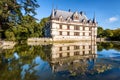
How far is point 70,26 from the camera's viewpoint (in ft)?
202

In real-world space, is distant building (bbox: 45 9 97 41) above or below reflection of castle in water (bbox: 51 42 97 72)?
above

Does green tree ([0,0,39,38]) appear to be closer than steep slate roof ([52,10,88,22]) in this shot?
Yes

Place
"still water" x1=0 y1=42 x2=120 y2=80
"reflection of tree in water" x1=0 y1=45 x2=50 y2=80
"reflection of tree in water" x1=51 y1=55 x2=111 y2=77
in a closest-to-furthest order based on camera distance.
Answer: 1. "reflection of tree in water" x1=0 y1=45 x2=50 y2=80
2. "still water" x1=0 y1=42 x2=120 y2=80
3. "reflection of tree in water" x1=51 y1=55 x2=111 y2=77

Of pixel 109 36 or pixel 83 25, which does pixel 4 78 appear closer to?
pixel 83 25

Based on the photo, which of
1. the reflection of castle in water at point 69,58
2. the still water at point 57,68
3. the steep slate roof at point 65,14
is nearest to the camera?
the still water at point 57,68

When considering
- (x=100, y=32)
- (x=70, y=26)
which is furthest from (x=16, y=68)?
(x=100, y=32)

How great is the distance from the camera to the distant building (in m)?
56.5

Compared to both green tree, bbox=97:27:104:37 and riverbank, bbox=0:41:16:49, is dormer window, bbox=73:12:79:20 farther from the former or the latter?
riverbank, bbox=0:41:16:49

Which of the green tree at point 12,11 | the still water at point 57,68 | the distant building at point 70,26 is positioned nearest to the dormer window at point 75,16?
the distant building at point 70,26

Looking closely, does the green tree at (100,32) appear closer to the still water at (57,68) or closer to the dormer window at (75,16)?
the dormer window at (75,16)

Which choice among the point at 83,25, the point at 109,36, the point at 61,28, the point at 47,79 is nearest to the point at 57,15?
the point at 61,28

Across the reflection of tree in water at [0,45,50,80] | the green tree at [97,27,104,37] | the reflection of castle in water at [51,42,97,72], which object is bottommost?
the reflection of castle in water at [51,42,97,72]

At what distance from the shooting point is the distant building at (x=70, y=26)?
56531mm

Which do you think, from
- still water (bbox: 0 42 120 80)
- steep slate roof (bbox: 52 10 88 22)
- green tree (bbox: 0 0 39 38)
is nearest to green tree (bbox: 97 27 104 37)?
steep slate roof (bbox: 52 10 88 22)
